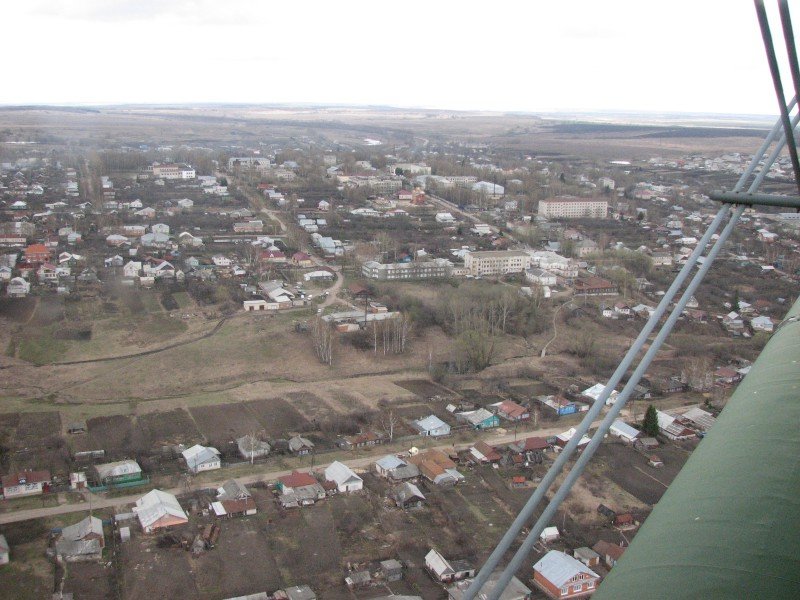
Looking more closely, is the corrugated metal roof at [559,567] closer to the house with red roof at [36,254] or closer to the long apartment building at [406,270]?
the long apartment building at [406,270]

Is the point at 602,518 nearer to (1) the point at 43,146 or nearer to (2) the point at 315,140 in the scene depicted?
(1) the point at 43,146

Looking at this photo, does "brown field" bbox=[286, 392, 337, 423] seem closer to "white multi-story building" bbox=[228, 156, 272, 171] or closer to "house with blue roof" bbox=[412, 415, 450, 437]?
"house with blue roof" bbox=[412, 415, 450, 437]

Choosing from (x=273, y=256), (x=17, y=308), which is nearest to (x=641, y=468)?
(x=17, y=308)

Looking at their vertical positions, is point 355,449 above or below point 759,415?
below

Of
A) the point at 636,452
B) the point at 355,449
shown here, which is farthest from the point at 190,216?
the point at 636,452

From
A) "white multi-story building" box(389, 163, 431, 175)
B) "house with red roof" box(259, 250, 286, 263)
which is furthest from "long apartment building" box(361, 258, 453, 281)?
"white multi-story building" box(389, 163, 431, 175)

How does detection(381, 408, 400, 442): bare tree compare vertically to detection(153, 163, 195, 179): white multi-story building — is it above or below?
below
